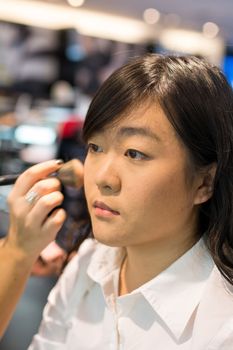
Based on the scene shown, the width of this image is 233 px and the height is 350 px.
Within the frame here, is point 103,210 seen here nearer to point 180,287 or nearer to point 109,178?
point 109,178

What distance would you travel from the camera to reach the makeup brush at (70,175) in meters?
0.85

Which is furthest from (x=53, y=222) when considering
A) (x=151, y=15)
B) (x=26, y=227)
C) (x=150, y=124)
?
(x=151, y=15)

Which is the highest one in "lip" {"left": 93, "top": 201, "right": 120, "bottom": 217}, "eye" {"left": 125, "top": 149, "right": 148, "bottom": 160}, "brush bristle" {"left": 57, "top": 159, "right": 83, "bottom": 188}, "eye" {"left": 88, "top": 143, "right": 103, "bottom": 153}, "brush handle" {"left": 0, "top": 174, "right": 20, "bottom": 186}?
"eye" {"left": 125, "top": 149, "right": 148, "bottom": 160}

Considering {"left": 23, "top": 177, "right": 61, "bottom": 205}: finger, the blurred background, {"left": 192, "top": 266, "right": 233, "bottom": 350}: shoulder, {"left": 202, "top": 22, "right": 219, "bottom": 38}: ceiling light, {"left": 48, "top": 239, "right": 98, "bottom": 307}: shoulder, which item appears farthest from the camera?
{"left": 202, "top": 22, "right": 219, "bottom": 38}: ceiling light

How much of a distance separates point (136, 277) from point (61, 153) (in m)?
2.51

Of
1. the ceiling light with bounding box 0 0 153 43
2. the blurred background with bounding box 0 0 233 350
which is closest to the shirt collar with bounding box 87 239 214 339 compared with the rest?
the blurred background with bounding box 0 0 233 350

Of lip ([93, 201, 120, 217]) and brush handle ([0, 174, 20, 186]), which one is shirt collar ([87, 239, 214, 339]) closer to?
lip ([93, 201, 120, 217])

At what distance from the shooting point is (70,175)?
86cm

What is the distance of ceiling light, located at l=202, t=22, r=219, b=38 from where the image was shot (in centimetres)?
498

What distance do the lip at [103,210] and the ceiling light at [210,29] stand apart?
4.54 metres

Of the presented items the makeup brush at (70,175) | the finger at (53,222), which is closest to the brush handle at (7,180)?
the makeup brush at (70,175)

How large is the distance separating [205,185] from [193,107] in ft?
0.47

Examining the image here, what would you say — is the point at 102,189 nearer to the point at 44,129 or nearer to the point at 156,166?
the point at 156,166

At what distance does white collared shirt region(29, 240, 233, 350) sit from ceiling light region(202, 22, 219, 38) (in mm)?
4385
